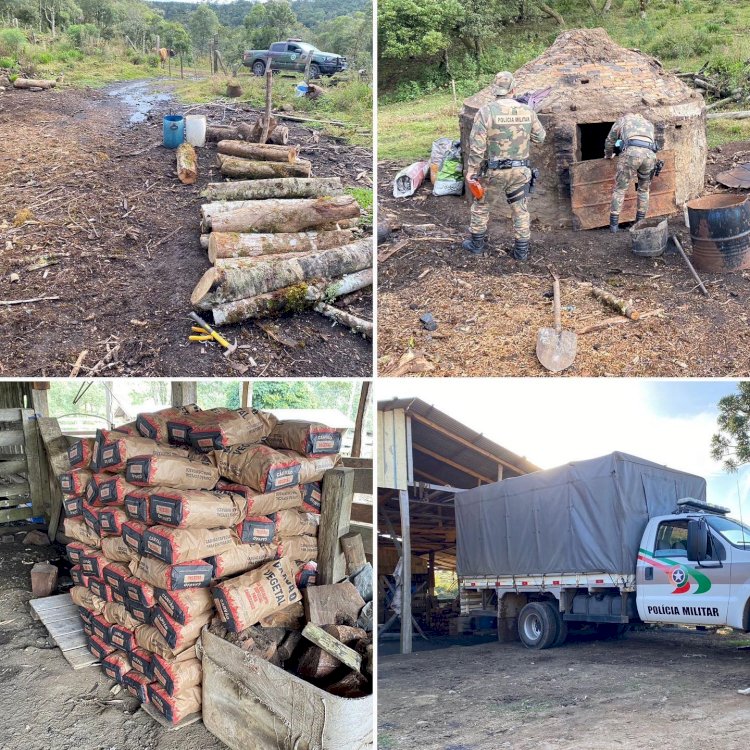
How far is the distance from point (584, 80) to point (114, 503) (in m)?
7.98

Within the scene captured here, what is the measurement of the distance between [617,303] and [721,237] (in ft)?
5.23

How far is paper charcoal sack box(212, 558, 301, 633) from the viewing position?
429cm

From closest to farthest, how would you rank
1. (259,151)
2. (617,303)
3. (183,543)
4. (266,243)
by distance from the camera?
(183,543) → (617,303) → (266,243) → (259,151)

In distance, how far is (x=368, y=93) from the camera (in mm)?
16594

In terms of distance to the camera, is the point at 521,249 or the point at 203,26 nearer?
the point at 521,249

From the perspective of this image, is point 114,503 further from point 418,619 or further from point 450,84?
point 450,84

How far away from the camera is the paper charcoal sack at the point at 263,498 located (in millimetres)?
4699

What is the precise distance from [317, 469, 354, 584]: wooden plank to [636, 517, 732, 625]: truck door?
384 centimetres

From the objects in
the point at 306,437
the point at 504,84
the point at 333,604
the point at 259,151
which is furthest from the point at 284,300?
the point at 259,151

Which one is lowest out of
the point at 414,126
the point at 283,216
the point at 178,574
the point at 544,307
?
the point at 178,574

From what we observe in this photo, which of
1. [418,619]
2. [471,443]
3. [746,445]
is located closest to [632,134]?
[471,443]

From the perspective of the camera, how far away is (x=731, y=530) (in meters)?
6.60

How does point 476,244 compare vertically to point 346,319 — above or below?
above

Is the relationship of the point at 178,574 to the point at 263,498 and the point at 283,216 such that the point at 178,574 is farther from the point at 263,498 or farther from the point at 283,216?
the point at 283,216
